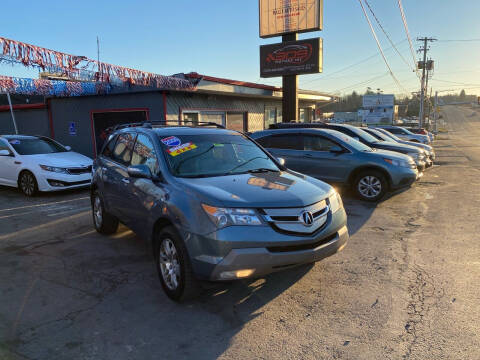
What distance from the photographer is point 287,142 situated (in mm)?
8898

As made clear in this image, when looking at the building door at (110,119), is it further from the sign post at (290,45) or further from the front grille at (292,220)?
the front grille at (292,220)

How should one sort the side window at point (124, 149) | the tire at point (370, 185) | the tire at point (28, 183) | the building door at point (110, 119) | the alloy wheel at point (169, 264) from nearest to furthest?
the alloy wheel at point (169, 264), the side window at point (124, 149), the tire at point (370, 185), the tire at point (28, 183), the building door at point (110, 119)

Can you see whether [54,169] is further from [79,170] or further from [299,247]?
[299,247]

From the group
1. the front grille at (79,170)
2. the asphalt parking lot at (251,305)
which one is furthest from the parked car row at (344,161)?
the front grille at (79,170)

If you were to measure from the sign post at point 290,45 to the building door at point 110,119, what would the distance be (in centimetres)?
652

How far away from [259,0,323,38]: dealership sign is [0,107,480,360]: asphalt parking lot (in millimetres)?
12309

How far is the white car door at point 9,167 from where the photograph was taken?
9.10 m

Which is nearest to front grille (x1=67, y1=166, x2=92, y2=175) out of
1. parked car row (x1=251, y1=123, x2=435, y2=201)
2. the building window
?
parked car row (x1=251, y1=123, x2=435, y2=201)

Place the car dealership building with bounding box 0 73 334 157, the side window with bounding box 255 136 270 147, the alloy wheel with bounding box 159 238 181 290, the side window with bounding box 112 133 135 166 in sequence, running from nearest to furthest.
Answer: the alloy wheel with bounding box 159 238 181 290
the side window with bounding box 112 133 135 166
the side window with bounding box 255 136 270 147
the car dealership building with bounding box 0 73 334 157

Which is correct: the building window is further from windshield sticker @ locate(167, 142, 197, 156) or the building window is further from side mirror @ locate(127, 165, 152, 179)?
side mirror @ locate(127, 165, 152, 179)

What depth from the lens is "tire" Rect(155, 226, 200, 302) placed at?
10.9ft

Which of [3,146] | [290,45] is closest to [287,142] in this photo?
[3,146]

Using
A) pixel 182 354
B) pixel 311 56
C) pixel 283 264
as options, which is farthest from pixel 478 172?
pixel 182 354

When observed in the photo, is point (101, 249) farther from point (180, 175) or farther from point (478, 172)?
point (478, 172)
